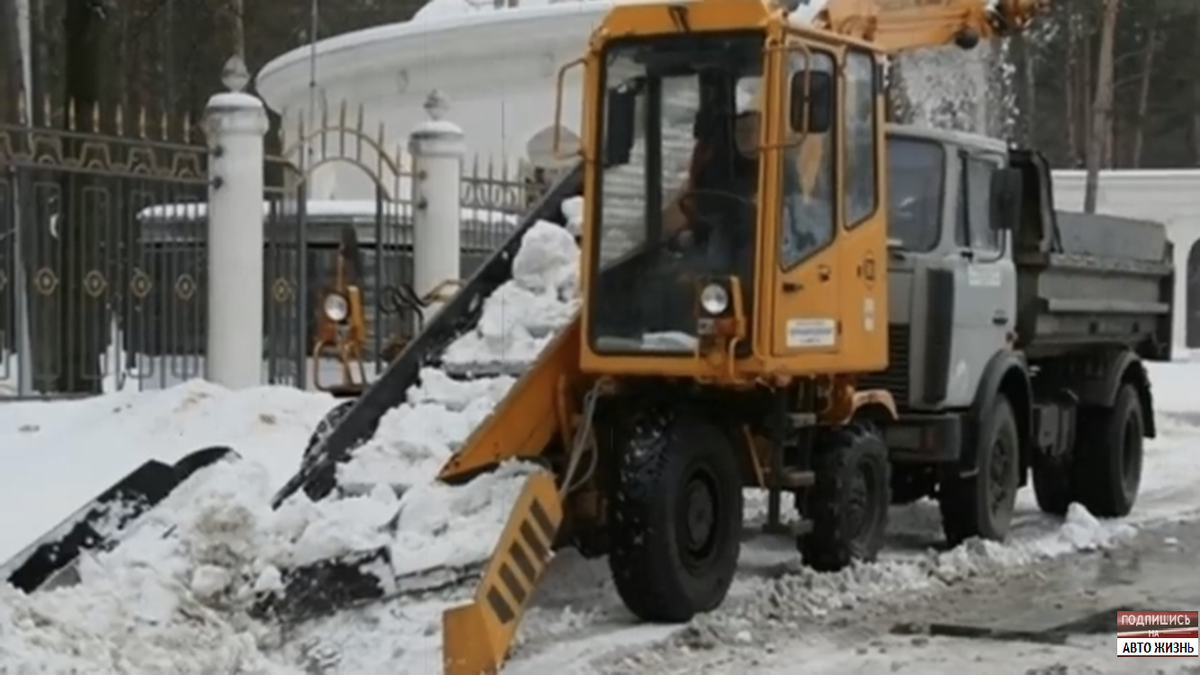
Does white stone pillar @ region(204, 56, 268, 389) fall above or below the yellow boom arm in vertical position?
below

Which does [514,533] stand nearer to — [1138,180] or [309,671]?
[309,671]

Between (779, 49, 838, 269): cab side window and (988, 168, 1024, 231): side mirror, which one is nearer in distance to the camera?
(779, 49, 838, 269): cab side window

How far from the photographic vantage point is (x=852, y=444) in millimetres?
10164

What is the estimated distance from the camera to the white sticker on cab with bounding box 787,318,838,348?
30.1ft

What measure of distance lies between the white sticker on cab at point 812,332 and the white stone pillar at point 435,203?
6827mm

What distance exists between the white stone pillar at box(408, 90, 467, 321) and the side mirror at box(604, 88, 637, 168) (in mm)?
6633

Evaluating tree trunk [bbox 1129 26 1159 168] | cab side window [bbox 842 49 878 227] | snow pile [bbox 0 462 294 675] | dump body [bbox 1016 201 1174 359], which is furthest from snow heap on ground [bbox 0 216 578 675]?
tree trunk [bbox 1129 26 1159 168]

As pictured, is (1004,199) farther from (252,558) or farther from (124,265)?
(124,265)

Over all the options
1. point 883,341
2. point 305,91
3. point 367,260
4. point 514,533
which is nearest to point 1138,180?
point 305,91

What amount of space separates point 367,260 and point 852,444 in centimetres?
734

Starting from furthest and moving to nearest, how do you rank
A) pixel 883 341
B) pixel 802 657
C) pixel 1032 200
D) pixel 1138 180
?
pixel 1138 180 → pixel 1032 200 → pixel 883 341 → pixel 802 657

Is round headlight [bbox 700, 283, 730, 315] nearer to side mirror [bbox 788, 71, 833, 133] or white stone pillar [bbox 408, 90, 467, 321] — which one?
side mirror [bbox 788, 71, 833, 133]

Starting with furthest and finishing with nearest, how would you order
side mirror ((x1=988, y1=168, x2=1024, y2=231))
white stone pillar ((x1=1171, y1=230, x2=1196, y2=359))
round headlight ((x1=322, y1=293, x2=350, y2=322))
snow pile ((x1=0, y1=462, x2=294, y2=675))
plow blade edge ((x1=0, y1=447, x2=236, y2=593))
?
1. white stone pillar ((x1=1171, y1=230, x2=1196, y2=359))
2. side mirror ((x1=988, y1=168, x2=1024, y2=231))
3. round headlight ((x1=322, y1=293, x2=350, y2=322))
4. plow blade edge ((x1=0, y1=447, x2=236, y2=593))
5. snow pile ((x1=0, y1=462, x2=294, y2=675))

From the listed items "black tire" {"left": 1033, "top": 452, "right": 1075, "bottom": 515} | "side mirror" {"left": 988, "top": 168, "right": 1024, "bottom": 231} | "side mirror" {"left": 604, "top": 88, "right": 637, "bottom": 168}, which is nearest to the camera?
"side mirror" {"left": 604, "top": 88, "right": 637, "bottom": 168}
